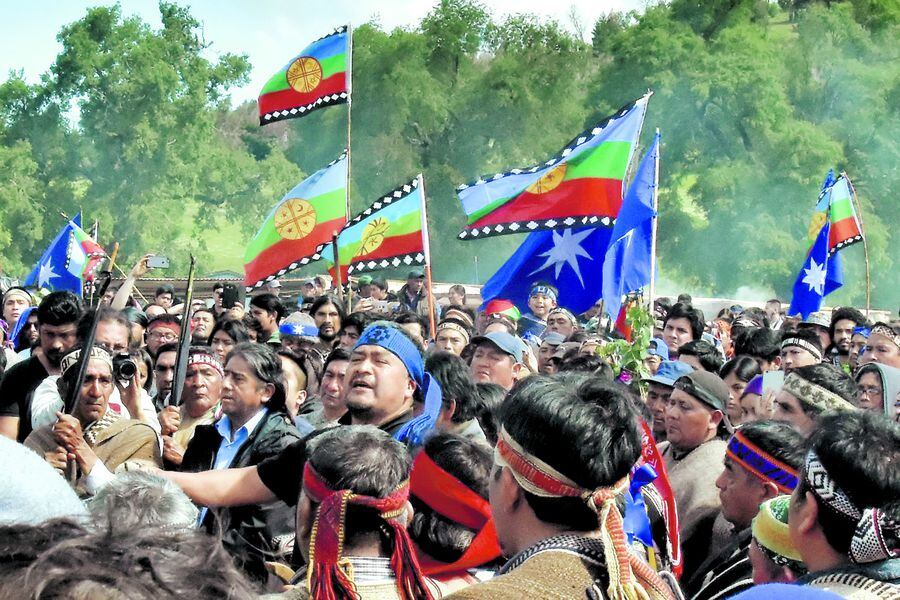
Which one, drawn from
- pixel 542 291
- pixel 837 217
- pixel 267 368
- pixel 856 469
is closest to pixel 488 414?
pixel 267 368

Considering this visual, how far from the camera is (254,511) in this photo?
436cm

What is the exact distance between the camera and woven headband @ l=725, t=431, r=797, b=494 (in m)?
3.90

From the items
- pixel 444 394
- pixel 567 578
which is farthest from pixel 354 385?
pixel 567 578

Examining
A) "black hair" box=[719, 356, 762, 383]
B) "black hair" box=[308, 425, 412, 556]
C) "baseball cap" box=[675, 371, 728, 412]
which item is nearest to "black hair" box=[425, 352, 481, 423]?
"baseball cap" box=[675, 371, 728, 412]

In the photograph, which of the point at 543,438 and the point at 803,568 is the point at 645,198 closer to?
the point at 803,568

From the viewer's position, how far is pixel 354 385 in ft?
15.8

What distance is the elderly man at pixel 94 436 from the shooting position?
404 centimetres

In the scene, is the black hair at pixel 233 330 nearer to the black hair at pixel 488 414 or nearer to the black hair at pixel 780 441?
the black hair at pixel 488 414

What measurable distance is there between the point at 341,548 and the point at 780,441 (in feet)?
5.93

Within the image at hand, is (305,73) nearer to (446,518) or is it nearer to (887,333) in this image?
(887,333)

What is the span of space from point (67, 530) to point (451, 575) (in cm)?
194

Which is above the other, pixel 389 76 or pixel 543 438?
pixel 389 76

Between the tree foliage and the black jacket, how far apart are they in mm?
33553

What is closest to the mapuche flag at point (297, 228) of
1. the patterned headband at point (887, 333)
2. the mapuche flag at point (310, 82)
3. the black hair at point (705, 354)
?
the mapuche flag at point (310, 82)
